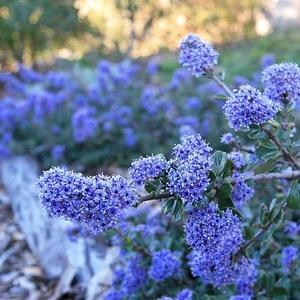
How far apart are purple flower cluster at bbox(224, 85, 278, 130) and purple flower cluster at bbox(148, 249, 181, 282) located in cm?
81

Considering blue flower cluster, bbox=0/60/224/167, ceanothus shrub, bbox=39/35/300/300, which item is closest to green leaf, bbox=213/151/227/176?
ceanothus shrub, bbox=39/35/300/300

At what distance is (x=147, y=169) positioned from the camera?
1.47 metres

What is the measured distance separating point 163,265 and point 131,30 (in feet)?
21.2

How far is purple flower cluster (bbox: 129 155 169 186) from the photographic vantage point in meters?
1.47

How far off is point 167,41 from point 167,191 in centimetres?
794

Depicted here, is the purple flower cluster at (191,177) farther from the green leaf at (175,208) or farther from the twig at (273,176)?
the twig at (273,176)

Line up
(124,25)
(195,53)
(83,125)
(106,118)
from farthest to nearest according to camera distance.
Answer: (124,25) < (106,118) < (83,125) < (195,53)

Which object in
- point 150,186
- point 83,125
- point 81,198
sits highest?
point 83,125

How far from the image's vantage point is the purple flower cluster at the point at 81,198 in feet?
4.50

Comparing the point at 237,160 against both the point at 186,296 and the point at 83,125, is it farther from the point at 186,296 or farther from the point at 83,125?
the point at 83,125

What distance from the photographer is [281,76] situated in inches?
68.1

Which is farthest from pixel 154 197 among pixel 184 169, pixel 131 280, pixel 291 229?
pixel 291 229

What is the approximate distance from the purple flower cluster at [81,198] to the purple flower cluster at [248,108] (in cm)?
37

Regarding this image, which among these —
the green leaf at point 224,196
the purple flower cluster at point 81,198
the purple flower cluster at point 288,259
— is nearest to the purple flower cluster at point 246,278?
the purple flower cluster at point 288,259
